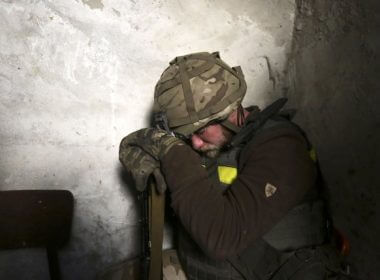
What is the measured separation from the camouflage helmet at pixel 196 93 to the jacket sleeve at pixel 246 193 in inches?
6.2

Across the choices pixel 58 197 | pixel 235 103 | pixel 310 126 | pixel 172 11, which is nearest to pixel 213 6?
pixel 172 11

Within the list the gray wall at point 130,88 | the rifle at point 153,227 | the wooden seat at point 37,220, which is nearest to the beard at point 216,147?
the rifle at point 153,227

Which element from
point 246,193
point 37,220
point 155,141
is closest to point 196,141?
point 155,141

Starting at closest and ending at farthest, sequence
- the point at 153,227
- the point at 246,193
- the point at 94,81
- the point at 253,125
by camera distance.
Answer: the point at 246,193, the point at 253,125, the point at 153,227, the point at 94,81

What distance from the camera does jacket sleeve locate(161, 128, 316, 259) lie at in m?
0.96

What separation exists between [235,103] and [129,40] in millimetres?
495

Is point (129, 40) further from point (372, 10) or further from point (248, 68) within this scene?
point (372, 10)

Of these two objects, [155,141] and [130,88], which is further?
[130,88]

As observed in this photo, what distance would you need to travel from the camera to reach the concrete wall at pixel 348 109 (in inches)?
44.5

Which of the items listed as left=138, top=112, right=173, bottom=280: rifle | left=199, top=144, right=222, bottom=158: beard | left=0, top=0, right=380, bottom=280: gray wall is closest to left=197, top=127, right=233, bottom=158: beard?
left=199, top=144, right=222, bottom=158: beard

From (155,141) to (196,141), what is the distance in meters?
0.16

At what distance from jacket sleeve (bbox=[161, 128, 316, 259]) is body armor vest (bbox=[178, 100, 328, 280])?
0.24ft

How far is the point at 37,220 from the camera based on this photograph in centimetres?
131

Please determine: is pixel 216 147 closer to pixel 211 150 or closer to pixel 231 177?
pixel 211 150
